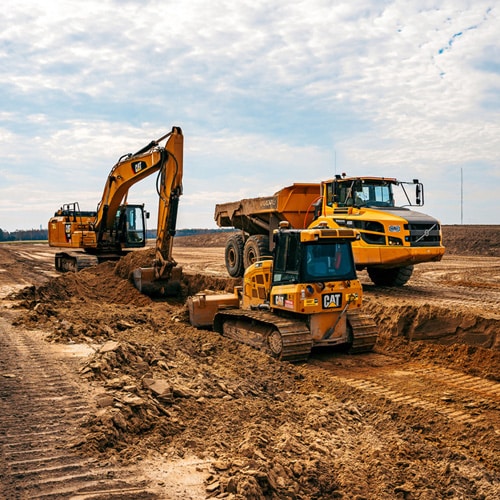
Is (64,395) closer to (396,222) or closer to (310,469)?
(310,469)

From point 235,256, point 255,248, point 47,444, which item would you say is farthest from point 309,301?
point 235,256

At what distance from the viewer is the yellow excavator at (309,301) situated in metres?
8.25

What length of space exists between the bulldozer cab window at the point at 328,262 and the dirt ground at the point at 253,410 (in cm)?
142

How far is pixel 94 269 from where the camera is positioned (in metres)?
17.4

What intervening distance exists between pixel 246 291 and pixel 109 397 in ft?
15.9

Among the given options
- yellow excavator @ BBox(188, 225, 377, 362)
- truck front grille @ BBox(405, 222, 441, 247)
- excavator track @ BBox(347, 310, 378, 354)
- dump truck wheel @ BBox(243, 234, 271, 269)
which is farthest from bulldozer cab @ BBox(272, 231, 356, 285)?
dump truck wheel @ BBox(243, 234, 271, 269)

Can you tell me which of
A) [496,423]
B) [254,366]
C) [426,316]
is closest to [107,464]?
[254,366]

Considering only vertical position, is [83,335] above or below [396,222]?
below

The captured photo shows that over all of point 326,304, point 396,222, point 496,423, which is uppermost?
point 396,222

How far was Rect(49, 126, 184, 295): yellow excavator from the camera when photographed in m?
14.2

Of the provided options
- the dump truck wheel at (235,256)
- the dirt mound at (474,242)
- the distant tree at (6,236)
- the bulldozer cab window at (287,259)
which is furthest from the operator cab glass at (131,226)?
the distant tree at (6,236)

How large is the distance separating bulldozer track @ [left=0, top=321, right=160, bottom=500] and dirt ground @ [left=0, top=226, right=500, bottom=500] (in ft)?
0.05

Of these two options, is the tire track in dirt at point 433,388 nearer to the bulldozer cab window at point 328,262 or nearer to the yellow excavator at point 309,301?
the yellow excavator at point 309,301

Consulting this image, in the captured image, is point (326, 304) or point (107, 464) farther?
point (326, 304)
